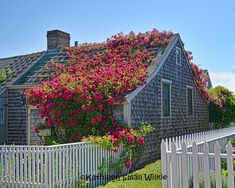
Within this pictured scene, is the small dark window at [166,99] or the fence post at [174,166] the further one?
the small dark window at [166,99]

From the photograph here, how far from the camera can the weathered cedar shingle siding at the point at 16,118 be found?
1578cm

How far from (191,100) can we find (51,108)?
9.45m

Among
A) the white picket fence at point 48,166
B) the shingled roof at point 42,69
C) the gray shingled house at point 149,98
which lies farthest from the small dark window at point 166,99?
the white picket fence at point 48,166

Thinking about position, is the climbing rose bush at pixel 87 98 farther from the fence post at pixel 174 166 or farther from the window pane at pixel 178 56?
the fence post at pixel 174 166

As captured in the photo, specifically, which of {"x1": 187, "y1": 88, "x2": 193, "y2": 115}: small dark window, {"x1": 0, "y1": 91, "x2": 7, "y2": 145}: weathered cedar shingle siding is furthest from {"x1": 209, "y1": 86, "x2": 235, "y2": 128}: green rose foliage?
{"x1": 0, "y1": 91, "x2": 7, "y2": 145}: weathered cedar shingle siding

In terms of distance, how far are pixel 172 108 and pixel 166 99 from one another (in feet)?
2.48

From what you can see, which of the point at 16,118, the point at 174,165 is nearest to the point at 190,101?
the point at 16,118

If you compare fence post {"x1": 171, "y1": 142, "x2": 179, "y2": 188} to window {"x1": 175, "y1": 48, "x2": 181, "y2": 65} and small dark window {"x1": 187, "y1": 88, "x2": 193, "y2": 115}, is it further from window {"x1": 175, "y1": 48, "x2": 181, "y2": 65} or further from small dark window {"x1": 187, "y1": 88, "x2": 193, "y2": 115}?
small dark window {"x1": 187, "y1": 88, "x2": 193, "y2": 115}

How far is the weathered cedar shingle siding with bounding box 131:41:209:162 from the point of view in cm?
1275

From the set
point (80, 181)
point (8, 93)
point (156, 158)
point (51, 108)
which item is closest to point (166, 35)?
point (156, 158)

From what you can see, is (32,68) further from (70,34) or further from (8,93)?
(70,34)

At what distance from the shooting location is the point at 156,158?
13789 millimetres

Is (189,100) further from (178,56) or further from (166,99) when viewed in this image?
(166,99)

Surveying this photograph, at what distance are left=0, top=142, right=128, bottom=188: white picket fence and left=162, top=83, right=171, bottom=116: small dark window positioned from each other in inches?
256
